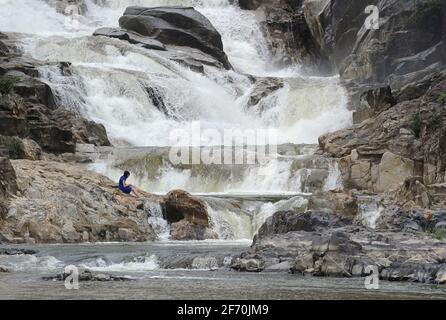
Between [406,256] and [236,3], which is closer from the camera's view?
[406,256]

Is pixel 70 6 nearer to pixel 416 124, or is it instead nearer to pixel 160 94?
pixel 160 94

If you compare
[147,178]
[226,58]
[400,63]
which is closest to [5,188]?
[147,178]

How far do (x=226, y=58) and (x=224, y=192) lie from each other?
26.9 m

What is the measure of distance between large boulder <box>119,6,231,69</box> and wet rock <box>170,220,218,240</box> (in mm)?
32876

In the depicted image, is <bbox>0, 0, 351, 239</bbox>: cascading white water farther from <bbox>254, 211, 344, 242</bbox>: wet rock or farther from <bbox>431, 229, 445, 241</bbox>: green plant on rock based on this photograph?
<bbox>431, 229, 445, 241</bbox>: green plant on rock

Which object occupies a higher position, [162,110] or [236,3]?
[236,3]

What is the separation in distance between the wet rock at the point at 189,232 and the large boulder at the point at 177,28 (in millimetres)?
32876

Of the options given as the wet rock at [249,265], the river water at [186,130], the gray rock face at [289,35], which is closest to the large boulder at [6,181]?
the river water at [186,130]

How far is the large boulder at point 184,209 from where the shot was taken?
26875 millimetres

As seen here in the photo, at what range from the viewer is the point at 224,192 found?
111 feet

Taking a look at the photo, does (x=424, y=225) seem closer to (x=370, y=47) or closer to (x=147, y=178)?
(x=147, y=178)

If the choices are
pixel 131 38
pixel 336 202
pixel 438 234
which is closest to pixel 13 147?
pixel 336 202

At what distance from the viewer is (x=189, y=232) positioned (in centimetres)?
2642

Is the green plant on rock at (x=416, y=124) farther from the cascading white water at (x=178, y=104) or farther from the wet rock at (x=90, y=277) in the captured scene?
the wet rock at (x=90, y=277)
